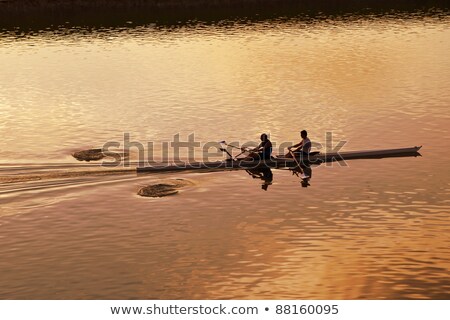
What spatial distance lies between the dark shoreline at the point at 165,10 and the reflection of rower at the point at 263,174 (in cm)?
5660

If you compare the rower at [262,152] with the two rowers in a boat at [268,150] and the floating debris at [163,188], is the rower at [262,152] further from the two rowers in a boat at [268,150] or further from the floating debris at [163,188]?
the floating debris at [163,188]

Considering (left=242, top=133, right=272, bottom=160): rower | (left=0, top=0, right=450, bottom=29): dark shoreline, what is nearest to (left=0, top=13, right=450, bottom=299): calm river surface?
(left=242, top=133, right=272, bottom=160): rower

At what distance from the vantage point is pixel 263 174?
1705 inches

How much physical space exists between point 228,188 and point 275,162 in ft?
12.6

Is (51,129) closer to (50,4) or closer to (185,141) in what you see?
(185,141)

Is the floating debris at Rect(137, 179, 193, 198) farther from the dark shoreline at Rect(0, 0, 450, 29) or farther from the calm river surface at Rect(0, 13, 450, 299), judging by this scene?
the dark shoreline at Rect(0, 0, 450, 29)

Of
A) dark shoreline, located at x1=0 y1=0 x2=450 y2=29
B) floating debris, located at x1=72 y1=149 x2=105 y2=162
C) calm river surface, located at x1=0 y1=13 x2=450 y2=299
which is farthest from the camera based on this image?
dark shoreline, located at x1=0 y1=0 x2=450 y2=29

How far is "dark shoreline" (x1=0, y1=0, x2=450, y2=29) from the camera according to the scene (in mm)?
98875

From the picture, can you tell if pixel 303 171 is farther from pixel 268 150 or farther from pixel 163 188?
pixel 163 188

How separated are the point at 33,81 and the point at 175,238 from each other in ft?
129

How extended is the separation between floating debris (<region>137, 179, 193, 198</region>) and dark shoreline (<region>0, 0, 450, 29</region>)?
191ft

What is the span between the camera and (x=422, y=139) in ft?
164

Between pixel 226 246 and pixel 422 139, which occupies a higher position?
pixel 422 139

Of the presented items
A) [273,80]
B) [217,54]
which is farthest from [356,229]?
[217,54]
